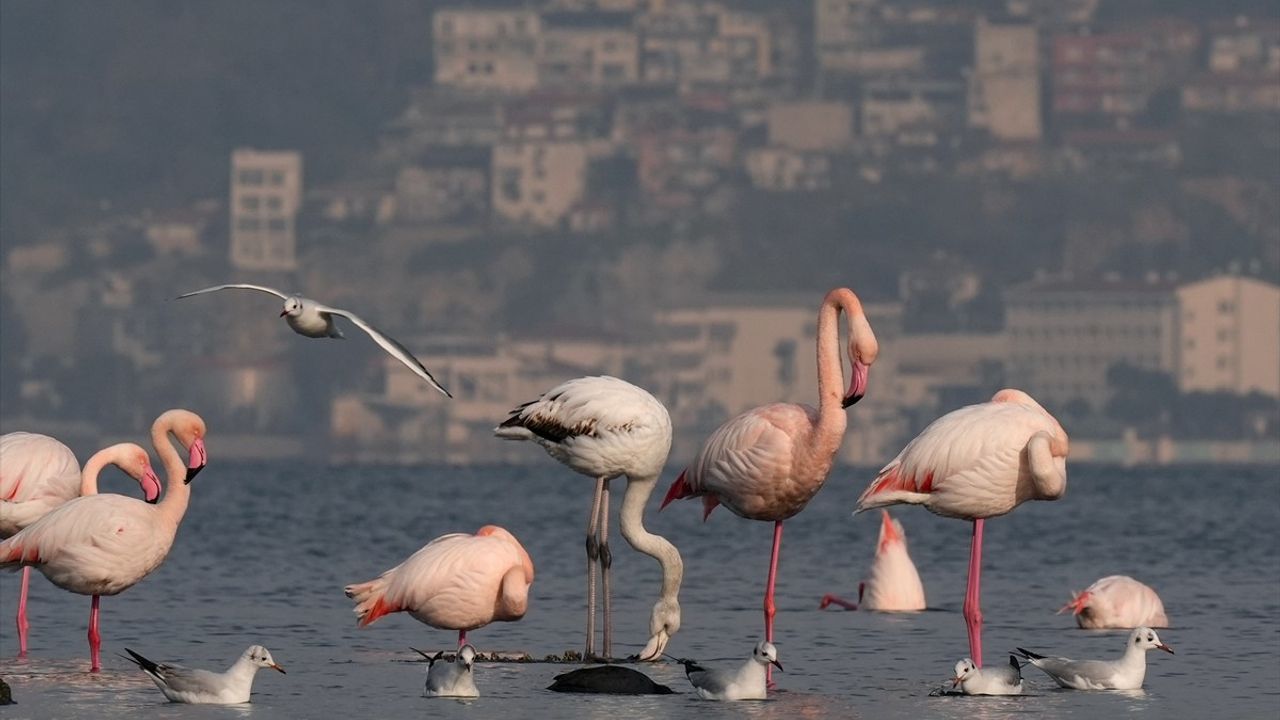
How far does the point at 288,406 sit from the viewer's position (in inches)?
7781

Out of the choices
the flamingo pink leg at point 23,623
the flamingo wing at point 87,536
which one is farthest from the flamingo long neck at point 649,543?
the flamingo pink leg at point 23,623

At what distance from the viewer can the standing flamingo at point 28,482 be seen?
1873cm

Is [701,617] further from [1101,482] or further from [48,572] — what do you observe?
[1101,482]

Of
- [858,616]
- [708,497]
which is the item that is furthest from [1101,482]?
[708,497]

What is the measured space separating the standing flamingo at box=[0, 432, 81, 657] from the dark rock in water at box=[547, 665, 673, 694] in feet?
14.0

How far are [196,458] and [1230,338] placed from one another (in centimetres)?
18444

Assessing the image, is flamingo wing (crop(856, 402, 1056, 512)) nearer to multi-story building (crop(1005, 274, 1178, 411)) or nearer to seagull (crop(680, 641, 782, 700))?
seagull (crop(680, 641, 782, 700))

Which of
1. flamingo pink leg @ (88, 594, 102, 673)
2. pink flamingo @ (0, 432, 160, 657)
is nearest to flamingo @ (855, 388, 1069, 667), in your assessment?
flamingo pink leg @ (88, 594, 102, 673)

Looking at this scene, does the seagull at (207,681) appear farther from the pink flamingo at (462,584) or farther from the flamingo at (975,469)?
the flamingo at (975,469)

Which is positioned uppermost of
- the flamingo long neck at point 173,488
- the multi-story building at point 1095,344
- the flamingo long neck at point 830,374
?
the flamingo long neck at point 830,374

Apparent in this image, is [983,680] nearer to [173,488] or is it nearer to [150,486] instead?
[173,488]

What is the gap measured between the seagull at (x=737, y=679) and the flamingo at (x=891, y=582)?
934 cm

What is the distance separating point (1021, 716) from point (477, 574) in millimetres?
3794

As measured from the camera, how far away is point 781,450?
1741 centimetres
